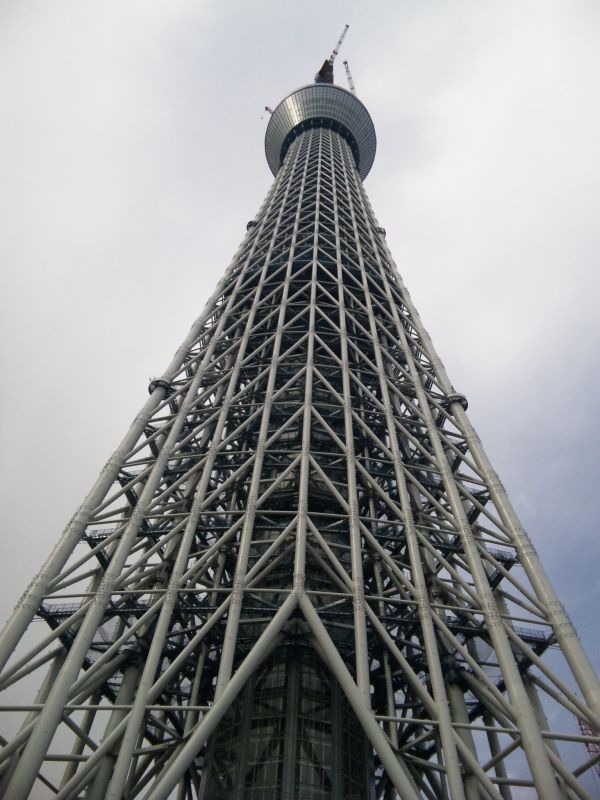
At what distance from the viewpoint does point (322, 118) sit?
74.8 m

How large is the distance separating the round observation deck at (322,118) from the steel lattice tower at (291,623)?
5153cm

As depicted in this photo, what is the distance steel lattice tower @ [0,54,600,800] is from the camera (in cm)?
1608

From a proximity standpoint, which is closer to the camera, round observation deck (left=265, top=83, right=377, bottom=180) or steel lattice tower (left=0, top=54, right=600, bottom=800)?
steel lattice tower (left=0, top=54, right=600, bottom=800)

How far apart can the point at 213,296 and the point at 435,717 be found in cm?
3015

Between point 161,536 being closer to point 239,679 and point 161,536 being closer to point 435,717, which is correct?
point 239,679

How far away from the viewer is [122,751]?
14.9m

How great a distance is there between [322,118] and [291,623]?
71.5 m

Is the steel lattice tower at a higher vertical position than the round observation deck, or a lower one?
lower

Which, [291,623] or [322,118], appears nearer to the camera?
[291,623]

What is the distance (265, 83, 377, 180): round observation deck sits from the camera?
75125 mm

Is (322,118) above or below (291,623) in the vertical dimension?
above

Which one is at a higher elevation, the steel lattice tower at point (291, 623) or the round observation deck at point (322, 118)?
the round observation deck at point (322, 118)

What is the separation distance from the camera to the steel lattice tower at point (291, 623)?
16.1m

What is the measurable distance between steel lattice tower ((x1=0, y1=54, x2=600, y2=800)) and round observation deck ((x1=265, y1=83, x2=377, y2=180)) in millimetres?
51532
